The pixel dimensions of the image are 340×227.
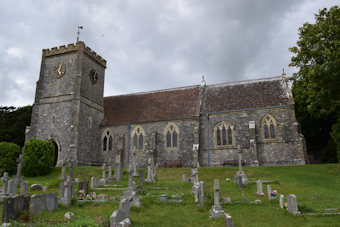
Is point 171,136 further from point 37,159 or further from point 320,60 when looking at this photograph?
point 320,60

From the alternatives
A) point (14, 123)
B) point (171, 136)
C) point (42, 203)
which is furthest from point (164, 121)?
point (14, 123)

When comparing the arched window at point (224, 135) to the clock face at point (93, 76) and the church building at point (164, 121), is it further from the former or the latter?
the clock face at point (93, 76)

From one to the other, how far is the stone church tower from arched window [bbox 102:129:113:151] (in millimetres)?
734

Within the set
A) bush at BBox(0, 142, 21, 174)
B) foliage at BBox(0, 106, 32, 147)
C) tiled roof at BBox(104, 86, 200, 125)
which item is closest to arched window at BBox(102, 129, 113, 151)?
tiled roof at BBox(104, 86, 200, 125)

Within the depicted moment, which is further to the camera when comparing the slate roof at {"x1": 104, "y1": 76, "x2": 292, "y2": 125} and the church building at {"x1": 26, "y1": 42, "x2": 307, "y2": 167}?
the slate roof at {"x1": 104, "y1": 76, "x2": 292, "y2": 125}

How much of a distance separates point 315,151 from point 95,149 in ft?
101

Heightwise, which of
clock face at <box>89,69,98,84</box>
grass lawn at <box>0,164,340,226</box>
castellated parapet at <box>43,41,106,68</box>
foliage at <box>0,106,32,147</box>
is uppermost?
castellated parapet at <box>43,41,106,68</box>

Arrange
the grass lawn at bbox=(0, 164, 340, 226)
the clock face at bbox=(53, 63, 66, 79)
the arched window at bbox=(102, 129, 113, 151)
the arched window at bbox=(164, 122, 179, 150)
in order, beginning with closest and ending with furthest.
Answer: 1. the grass lawn at bbox=(0, 164, 340, 226)
2. the arched window at bbox=(164, 122, 179, 150)
3. the clock face at bbox=(53, 63, 66, 79)
4. the arched window at bbox=(102, 129, 113, 151)

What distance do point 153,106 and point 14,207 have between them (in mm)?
26148

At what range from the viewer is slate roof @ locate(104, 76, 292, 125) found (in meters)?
29.6

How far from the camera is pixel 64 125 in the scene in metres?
29.8

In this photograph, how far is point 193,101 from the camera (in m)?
32.4

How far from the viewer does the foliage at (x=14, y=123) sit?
38.8 metres

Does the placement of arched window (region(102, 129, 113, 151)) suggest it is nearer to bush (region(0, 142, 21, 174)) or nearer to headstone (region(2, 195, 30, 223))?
bush (region(0, 142, 21, 174))
